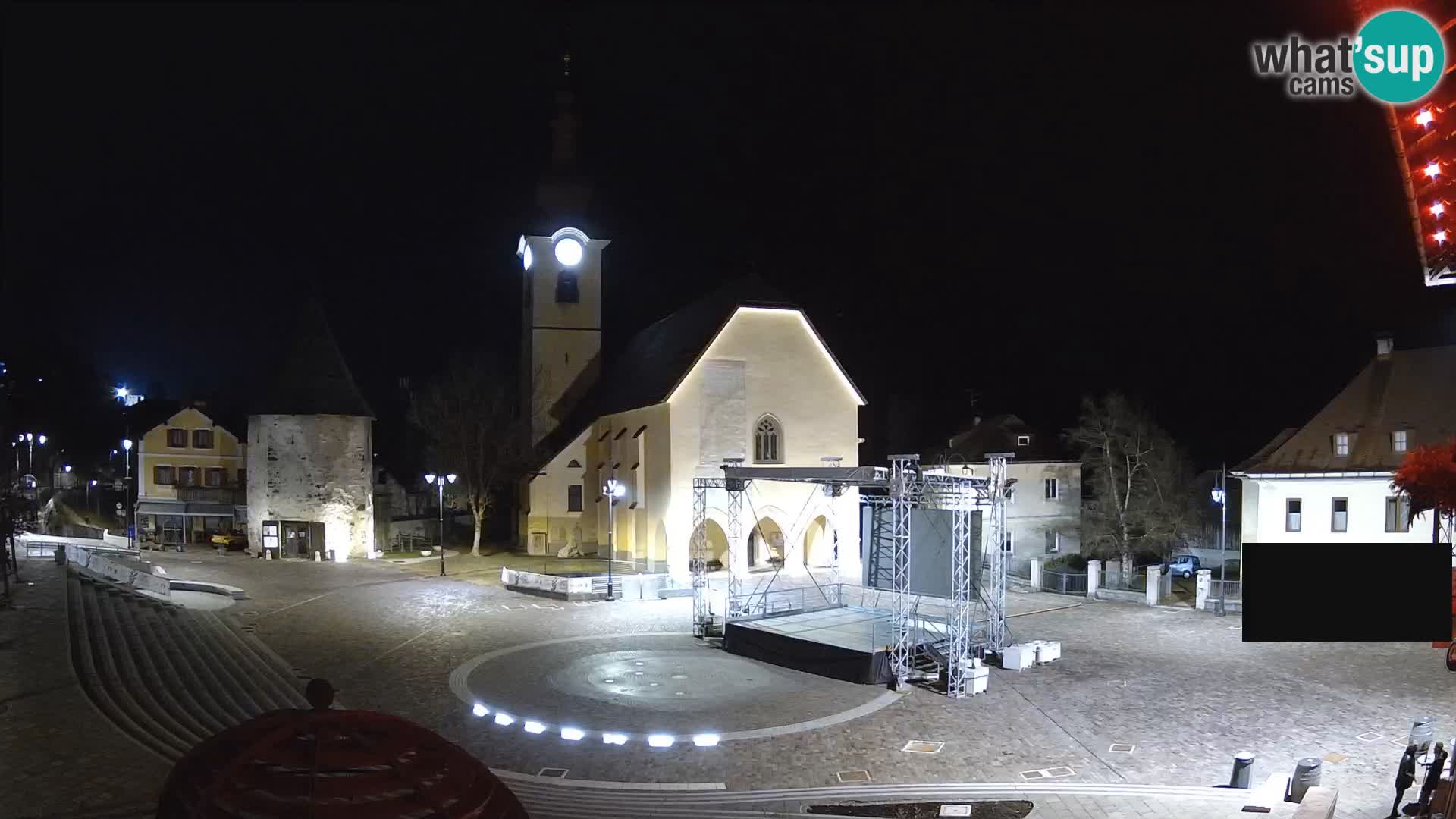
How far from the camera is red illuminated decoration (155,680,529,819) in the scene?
3809 mm

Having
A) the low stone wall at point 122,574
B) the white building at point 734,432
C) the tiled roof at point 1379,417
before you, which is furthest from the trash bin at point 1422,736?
the low stone wall at point 122,574

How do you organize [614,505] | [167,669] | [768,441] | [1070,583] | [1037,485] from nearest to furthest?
1. [167,669]
2. [1070,583]
3. [768,441]
4. [614,505]
5. [1037,485]

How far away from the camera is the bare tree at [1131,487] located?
33312 millimetres

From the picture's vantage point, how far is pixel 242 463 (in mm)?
47250

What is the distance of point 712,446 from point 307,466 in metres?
17.4

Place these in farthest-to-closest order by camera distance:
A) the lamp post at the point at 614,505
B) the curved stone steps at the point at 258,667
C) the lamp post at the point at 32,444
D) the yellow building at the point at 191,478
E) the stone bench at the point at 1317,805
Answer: the lamp post at the point at 32,444
the yellow building at the point at 191,478
the lamp post at the point at 614,505
the curved stone steps at the point at 258,667
the stone bench at the point at 1317,805

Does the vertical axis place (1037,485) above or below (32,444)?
below

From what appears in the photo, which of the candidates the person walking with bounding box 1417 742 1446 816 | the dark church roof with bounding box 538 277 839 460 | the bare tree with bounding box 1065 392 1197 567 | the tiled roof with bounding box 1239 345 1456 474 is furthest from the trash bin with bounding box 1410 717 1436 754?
the dark church roof with bounding box 538 277 839 460

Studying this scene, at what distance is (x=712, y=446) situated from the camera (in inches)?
1373

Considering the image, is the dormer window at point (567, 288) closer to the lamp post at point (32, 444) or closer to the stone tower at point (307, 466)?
the stone tower at point (307, 466)

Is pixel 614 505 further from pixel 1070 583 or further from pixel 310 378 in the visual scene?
pixel 1070 583

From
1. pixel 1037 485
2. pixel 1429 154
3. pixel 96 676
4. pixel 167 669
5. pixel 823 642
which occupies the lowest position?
pixel 823 642

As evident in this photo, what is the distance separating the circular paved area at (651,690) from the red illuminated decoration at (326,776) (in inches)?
453
